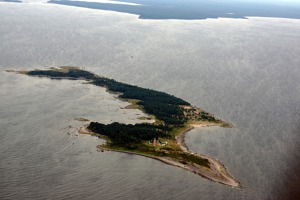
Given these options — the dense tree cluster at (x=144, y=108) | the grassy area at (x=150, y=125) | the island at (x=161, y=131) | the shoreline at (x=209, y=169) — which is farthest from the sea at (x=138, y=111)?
the dense tree cluster at (x=144, y=108)

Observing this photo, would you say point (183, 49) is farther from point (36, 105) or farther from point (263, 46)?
point (36, 105)

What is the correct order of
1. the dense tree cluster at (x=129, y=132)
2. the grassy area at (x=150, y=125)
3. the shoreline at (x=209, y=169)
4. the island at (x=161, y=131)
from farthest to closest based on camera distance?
1. the dense tree cluster at (x=129, y=132)
2. the grassy area at (x=150, y=125)
3. the island at (x=161, y=131)
4. the shoreline at (x=209, y=169)

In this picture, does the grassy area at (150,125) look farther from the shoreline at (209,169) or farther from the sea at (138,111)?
the sea at (138,111)

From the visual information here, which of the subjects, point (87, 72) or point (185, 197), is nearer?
point (185, 197)

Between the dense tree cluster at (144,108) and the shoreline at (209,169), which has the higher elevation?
the dense tree cluster at (144,108)

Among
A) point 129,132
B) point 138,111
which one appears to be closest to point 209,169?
point 129,132

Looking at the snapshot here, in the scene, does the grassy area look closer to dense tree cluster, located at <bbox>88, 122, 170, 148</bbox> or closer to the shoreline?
dense tree cluster, located at <bbox>88, 122, 170, 148</bbox>

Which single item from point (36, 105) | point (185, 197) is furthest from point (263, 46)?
point (185, 197)
